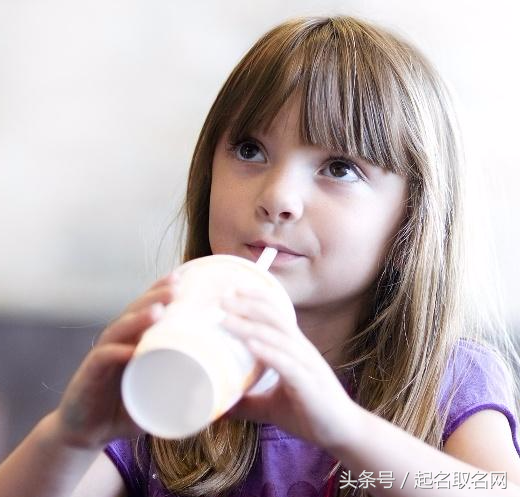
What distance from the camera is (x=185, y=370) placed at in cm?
67

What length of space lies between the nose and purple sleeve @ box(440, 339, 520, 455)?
0.81ft

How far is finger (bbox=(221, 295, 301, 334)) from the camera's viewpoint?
2.31ft

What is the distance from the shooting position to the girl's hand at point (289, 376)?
71 cm

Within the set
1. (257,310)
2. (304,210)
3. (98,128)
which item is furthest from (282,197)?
(98,128)

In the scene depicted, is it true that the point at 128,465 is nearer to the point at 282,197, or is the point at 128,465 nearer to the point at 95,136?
the point at 282,197

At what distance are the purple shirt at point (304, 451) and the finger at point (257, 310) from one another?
33 centimetres

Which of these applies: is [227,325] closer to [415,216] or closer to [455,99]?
[415,216]

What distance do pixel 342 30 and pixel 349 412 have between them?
425 millimetres

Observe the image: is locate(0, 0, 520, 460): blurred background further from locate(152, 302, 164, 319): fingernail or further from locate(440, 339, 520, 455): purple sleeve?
locate(152, 302, 164, 319): fingernail

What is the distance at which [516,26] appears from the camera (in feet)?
4.89

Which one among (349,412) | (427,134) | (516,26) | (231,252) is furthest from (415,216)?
(516,26)

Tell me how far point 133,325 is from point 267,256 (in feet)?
0.79

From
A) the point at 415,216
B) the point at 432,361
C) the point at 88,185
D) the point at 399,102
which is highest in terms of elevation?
the point at 399,102

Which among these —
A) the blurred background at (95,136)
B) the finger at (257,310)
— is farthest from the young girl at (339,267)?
the blurred background at (95,136)
